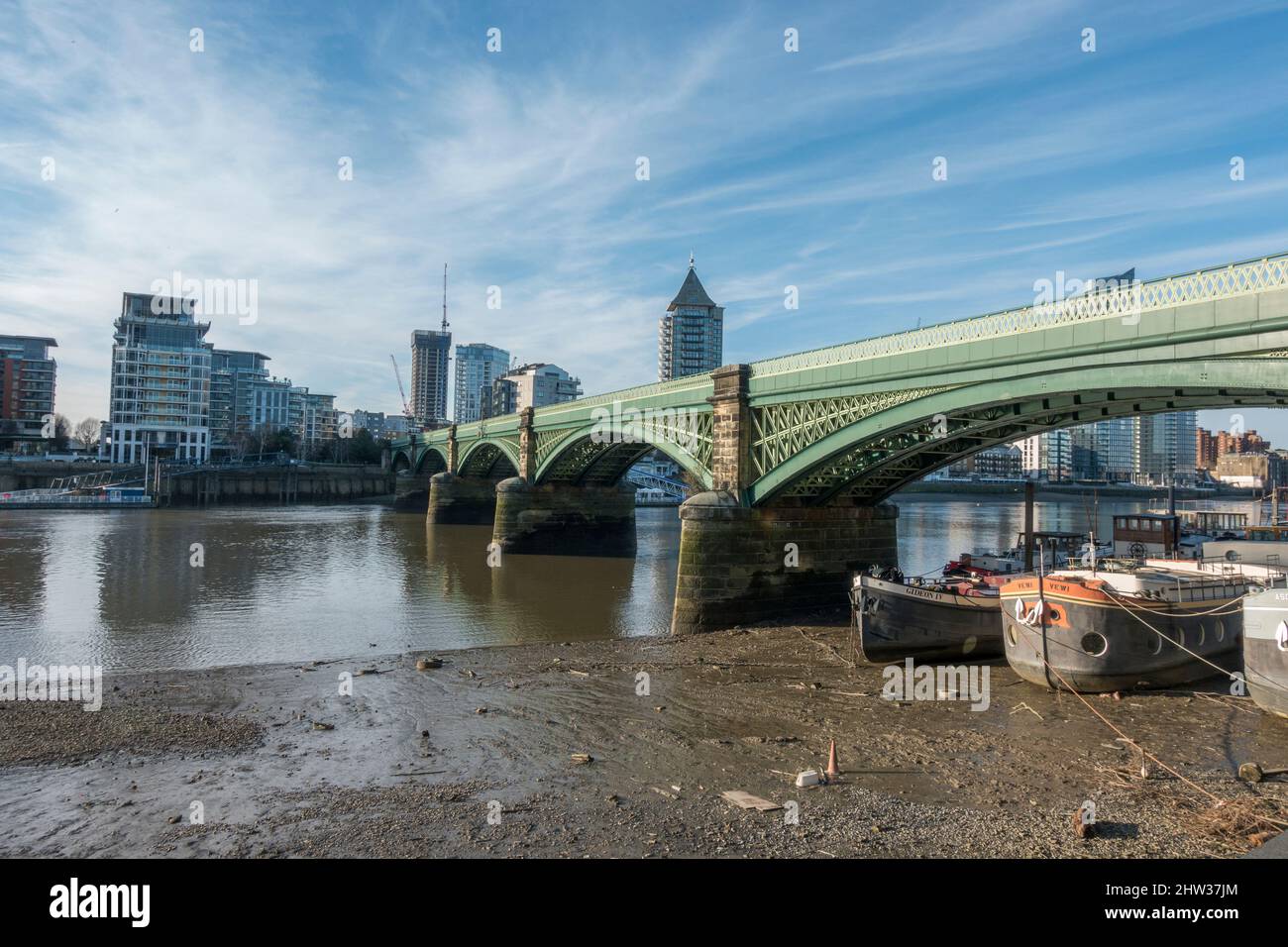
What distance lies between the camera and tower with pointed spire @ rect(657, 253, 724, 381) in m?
163

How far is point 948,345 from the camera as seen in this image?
64.8 feet

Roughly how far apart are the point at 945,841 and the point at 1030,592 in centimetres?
955

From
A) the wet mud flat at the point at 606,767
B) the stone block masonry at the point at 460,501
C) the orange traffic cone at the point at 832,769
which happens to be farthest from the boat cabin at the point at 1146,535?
the stone block masonry at the point at 460,501

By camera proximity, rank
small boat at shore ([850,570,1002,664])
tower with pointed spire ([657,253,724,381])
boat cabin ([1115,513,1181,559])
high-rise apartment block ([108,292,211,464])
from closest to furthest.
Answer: small boat at shore ([850,570,1002,664]) → boat cabin ([1115,513,1181,559]) → high-rise apartment block ([108,292,211,464]) → tower with pointed spire ([657,253,724,381])

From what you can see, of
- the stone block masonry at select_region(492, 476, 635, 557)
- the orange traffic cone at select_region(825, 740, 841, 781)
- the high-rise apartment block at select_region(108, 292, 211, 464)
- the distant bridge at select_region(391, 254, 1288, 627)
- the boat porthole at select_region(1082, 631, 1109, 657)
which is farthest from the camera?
the high-rise apartment block at select_region(108, 292, 211, 464)

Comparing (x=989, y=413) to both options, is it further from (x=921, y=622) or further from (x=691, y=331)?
(x=691, y=331)

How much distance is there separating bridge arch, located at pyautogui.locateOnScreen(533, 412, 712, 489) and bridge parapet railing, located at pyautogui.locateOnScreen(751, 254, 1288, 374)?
700 cm

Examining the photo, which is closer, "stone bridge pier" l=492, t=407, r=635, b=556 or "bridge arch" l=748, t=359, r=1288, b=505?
"bridge arch" l=748, t=359, r=1288, b=505

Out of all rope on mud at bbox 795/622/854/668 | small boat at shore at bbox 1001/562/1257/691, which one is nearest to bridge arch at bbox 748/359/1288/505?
small boat at shore at bbox 1001/562/1257/691

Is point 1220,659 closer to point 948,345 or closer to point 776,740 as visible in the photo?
point 948,345

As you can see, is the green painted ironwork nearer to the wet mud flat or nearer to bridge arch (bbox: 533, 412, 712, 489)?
bridge arch (bbox: 533, 412, 712, 489)

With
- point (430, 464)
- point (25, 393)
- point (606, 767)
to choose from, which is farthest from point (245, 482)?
point (606, 767)

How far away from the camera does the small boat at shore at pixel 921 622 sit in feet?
64.4
